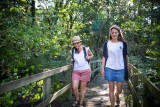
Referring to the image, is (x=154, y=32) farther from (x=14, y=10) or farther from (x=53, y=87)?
(x=14, y=10)

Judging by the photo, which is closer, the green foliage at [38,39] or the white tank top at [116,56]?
the green foliage at [38,39]

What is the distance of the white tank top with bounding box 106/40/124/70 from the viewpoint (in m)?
5.23

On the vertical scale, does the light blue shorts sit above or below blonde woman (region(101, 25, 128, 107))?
below

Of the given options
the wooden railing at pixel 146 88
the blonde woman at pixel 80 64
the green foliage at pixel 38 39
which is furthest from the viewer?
the blonde woman at pixel 80 64

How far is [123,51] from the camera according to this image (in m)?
5.28

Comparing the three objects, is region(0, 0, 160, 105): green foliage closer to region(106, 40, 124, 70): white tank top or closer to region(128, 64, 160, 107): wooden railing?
region(128, 64, 160, 107): wooden railing

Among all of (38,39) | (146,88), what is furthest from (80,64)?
(146,88)

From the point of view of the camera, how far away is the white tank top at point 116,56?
17.2ft

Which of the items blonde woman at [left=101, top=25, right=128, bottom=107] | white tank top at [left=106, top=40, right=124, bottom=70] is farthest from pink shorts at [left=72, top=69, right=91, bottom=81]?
white tank top at [left=106, top=40, right=124, bottom=70]

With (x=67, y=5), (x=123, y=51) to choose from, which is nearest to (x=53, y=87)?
(x=123, y=51)

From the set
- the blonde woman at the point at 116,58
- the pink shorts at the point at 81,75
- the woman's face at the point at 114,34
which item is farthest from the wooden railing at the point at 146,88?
the pink shorts at the point at 81,75

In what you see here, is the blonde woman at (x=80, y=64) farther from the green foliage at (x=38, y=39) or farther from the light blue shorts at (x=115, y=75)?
the green foliage at (x=38, y=39)

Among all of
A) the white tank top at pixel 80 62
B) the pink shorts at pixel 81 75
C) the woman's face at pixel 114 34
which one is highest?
the woman's face at pixel 114 34

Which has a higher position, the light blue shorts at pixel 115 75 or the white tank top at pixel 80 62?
the white tank top at pixel 80 62
